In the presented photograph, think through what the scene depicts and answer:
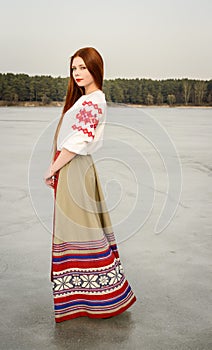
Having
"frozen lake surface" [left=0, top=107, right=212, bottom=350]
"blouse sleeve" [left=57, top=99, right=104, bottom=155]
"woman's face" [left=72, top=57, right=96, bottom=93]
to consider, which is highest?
"woman's face" [left=72, top=57, right=96, bottom=93]

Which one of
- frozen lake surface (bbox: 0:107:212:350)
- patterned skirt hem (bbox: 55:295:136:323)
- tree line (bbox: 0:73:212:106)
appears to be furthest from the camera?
tree line (bbox: 0:73:212:106)

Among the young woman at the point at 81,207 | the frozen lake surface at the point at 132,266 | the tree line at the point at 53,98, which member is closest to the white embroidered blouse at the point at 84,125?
the young woman at the point at 81,207

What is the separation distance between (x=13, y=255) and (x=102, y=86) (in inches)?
61.5

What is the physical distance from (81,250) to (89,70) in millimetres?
872

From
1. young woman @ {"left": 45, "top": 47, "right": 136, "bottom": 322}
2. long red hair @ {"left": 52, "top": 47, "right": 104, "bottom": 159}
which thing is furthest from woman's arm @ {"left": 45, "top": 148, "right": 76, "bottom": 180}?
long red hair @ {"left": 52, "top": 47, "right": 104, "bottom": 159}

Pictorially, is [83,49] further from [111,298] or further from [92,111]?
[111,298]

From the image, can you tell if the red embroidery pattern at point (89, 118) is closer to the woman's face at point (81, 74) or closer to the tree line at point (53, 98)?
the woman's face at point (81, 74)

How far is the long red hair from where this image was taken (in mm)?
2719

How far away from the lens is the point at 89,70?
2.73 m

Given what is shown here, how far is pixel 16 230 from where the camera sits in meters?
4.51

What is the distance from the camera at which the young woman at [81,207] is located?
2.72m

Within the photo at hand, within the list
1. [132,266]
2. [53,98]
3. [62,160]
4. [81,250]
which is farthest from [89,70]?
[53,98]

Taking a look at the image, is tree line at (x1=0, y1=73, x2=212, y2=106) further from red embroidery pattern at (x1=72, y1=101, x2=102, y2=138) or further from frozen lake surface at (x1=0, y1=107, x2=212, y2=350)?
red embroidery pattern at (x1=72, y1=101, x2=102, y2=138)

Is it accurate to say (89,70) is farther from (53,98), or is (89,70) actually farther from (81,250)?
(53,98)
